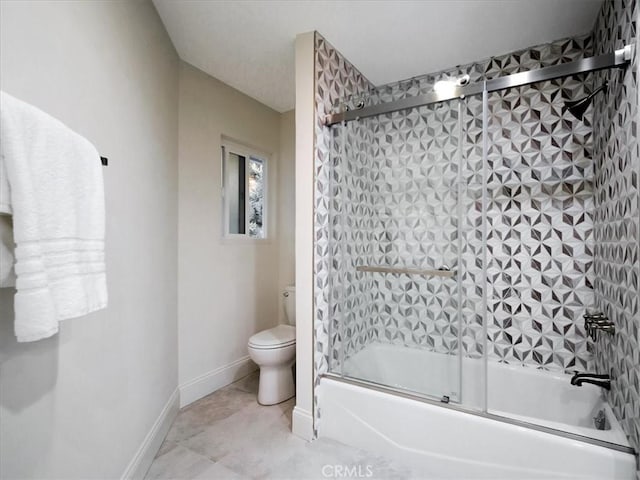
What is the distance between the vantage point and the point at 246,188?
3.16 metres

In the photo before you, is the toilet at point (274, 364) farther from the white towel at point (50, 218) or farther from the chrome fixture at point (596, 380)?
the chrome fixture at point (596, 380)

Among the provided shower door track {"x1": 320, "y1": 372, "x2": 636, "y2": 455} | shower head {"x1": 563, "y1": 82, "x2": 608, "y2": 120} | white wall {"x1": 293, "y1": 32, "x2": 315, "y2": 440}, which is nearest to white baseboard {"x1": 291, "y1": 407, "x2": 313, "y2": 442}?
white wall {"x1": 293, "y1": 32, "x2": 315, "y2": 440}

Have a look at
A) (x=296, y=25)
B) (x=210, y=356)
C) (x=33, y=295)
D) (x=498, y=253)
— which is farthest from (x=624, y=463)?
(x=296, y=25)

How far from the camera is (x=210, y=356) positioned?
2660mm

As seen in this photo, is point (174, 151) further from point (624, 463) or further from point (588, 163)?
point (624, 463)

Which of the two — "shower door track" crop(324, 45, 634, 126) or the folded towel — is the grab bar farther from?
the folded towel

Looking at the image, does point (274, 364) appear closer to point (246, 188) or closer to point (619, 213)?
point (246, 188)

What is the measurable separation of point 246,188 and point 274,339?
1.45 meters

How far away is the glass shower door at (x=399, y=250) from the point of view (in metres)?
1.87

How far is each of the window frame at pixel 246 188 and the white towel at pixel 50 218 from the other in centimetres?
182

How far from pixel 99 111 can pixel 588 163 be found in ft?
8.76

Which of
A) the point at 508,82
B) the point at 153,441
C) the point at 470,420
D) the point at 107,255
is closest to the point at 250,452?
the point at 153,441

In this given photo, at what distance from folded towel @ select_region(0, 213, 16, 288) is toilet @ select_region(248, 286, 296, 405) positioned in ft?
5.91

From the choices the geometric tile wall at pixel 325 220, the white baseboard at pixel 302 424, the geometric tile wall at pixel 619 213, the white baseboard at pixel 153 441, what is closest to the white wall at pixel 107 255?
the white baseboard at pixel 153 441
